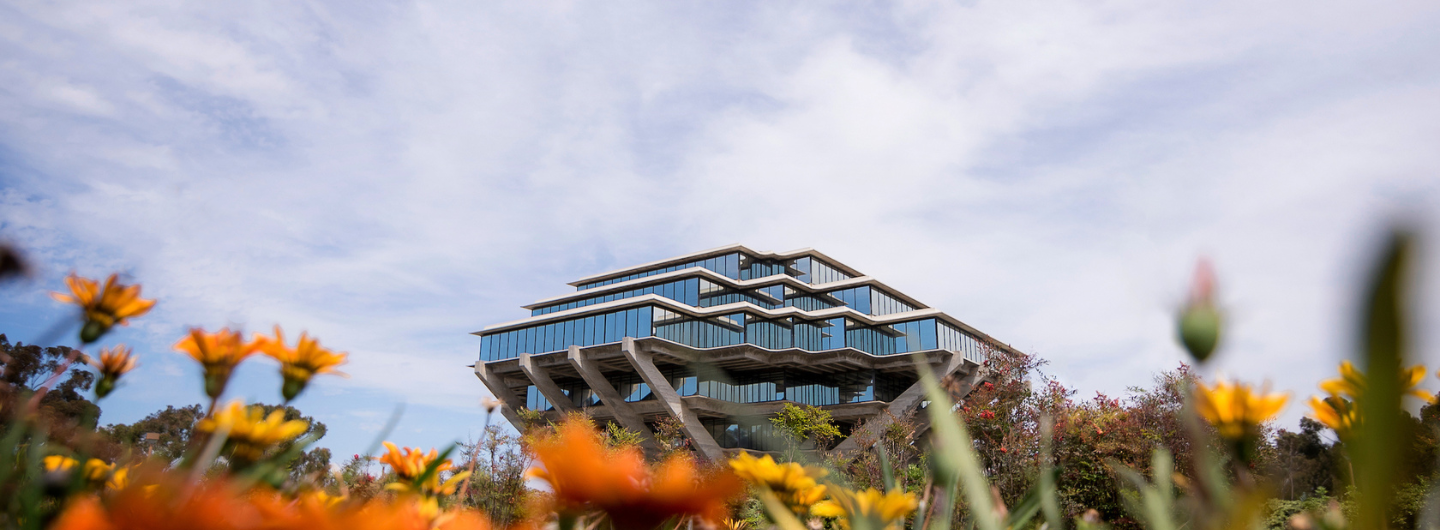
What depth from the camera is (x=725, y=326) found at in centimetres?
3466

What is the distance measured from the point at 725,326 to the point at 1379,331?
3443cm

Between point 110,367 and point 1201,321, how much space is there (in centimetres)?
208

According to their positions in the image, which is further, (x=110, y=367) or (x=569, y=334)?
(x=569, y=334)

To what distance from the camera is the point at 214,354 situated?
1267 millimetres

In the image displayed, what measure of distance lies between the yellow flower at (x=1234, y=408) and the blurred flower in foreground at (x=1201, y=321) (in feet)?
0.85

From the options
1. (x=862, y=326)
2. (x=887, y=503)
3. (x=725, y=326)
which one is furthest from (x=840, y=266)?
(x=887, y=503)

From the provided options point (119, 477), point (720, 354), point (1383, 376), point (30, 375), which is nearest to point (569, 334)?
point (720, 354)

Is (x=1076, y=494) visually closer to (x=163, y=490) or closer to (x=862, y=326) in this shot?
(x=163, y=490)

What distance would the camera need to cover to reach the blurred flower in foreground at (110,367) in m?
1.69

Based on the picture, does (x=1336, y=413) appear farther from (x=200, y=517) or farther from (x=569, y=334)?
(x=569, y=334)

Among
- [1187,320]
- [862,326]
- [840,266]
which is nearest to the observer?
[1187,320]

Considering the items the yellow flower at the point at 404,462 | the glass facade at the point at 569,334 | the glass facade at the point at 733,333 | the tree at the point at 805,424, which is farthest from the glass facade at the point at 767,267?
the yellow flower at the point at 404,462

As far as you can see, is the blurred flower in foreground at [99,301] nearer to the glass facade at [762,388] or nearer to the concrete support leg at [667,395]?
the concrete support leg at [667,395]

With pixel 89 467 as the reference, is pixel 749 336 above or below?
above
